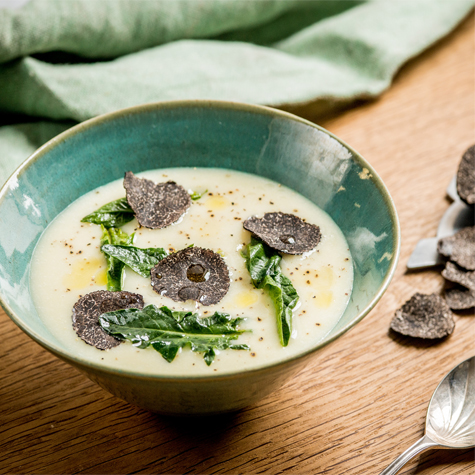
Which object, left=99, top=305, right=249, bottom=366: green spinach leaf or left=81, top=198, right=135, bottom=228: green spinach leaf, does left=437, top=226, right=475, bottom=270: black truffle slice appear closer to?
left=99, top=305, right=249, bottom=366: green spinach leaf

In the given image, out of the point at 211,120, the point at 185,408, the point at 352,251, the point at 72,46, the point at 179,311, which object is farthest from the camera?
the point at 72,46

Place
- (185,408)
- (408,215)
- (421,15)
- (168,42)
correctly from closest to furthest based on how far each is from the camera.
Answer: (185,408), (408,215), (168,42), (421,15)

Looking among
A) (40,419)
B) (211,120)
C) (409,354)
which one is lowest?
(409,354)

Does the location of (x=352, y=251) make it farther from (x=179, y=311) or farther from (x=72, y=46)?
(x=72, y=46)

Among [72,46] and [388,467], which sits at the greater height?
[72,46]

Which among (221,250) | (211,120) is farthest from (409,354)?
(211,120)

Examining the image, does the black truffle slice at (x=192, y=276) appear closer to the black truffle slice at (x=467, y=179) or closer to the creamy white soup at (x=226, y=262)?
the creamy white soup at (x=226, y=262)

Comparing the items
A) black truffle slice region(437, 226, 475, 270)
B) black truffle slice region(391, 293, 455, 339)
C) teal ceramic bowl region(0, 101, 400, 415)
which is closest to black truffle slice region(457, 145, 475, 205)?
black truffle slice region(437, 226, 475, 270)

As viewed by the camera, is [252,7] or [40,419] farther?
[252,7]
